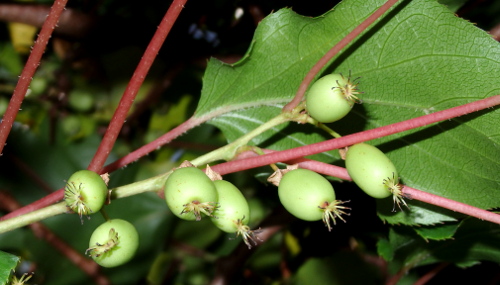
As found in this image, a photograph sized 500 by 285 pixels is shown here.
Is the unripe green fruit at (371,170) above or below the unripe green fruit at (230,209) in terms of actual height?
below

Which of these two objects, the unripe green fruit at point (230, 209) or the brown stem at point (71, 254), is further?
the brown stem at point (71, 254)

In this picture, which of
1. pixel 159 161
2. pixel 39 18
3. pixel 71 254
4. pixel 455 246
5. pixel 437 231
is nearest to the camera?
pixel 437 231

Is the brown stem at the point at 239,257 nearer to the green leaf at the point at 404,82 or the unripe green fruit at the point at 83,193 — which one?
the green leaf at the point at 404,82

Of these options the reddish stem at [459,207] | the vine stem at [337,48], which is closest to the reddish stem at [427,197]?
the reddish stem at [459,207]

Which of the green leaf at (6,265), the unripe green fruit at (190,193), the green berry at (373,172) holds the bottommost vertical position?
the green berry at (373,172)

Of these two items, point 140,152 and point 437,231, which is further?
point 437,231

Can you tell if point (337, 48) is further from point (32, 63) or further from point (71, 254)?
point (71, 254)

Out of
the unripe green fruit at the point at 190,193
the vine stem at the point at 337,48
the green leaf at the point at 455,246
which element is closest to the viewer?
the unripe green fruit at the point at 190,193

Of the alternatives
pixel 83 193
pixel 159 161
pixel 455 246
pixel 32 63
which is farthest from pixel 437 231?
pixel 159 161
